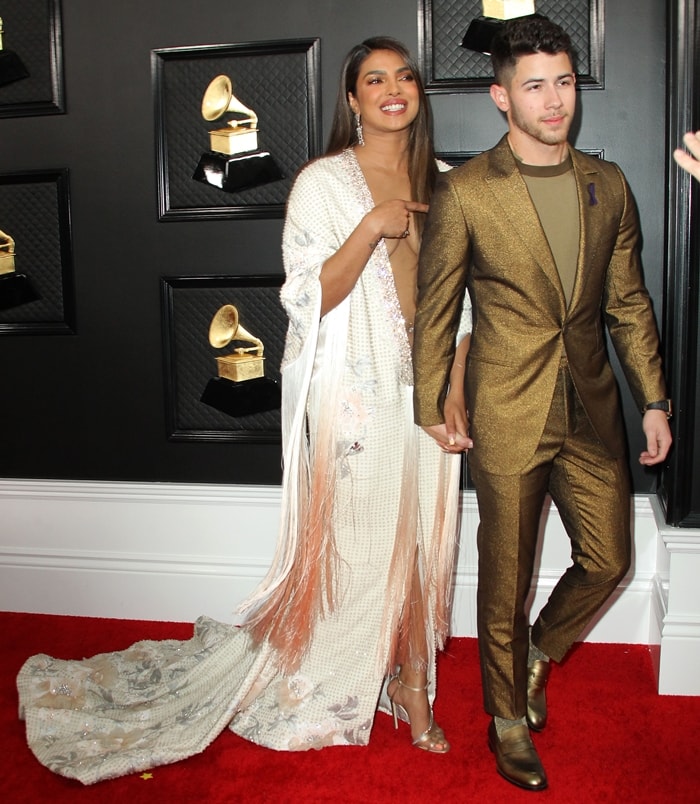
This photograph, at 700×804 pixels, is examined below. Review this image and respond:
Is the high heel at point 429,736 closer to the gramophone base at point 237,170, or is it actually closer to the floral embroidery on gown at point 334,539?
the floral embroidery on gown at point 334,539

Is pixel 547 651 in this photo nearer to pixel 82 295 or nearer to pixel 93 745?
pixel 93 745

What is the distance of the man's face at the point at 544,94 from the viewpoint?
2.00m

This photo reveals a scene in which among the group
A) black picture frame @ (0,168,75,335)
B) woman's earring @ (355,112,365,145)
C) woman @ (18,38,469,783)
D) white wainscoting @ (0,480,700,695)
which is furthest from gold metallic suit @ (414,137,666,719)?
black picture frame @ (0,168,75,335)

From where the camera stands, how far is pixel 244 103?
2.90 metres

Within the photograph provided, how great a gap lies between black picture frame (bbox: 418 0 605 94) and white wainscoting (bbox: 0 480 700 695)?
1230 mm

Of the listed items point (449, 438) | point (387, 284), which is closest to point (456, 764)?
point (449, 438)

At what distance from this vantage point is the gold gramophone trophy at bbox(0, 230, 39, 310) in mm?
3135

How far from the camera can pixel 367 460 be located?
7.88 feet

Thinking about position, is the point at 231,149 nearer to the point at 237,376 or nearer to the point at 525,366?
the point at 237,376

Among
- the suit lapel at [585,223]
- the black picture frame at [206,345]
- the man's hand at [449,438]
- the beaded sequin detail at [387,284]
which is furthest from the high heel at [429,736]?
the suit lapel at [585,223]

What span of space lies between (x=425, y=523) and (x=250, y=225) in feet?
3.63

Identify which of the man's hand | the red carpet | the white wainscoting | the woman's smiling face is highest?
the woman's smiling face

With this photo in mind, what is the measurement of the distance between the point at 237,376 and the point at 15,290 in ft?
2.63

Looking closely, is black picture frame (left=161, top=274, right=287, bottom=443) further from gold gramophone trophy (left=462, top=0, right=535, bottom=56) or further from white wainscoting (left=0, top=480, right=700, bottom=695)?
gold gramophone trophy (left=462, top=0, right=535, bottom=56)
